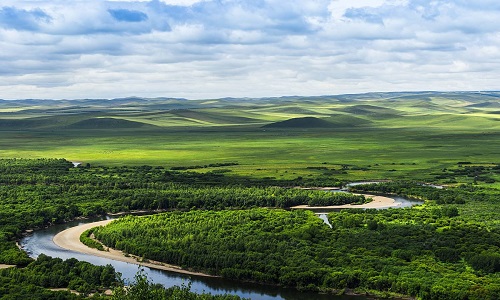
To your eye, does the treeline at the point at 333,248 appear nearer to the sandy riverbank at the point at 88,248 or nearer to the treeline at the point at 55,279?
the sandy riverbank at the point at 88,248

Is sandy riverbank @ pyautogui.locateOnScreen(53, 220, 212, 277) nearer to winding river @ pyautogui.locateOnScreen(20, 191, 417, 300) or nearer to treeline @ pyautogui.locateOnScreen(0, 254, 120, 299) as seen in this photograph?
winding river @ pyautogui.locateOnScreen(20, 191, 417, 300)

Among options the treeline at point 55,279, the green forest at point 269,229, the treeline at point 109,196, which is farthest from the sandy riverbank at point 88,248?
the treeline at point 55,279

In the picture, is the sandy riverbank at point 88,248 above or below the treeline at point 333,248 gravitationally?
below

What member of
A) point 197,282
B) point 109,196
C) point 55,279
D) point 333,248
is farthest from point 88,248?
point 109,196

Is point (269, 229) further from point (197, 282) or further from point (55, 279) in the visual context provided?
point (55, 279)

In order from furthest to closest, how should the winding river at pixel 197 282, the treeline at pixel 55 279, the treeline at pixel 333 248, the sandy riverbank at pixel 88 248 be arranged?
the sandy riverbank at pixel 88 248, the winding river at pixel 197 282, the treeline at pixel 333 248, the treeline at pixel 55 279
